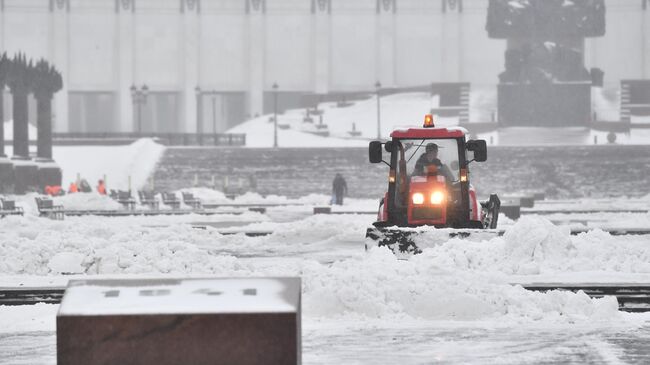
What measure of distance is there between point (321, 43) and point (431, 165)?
2889 inches

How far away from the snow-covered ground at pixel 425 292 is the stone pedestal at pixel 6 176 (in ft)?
67.9

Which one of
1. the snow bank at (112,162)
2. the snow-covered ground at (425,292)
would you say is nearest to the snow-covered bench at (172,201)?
the snow bank at (112,162)

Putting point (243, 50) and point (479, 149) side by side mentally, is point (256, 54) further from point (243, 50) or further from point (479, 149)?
point (479, 149)

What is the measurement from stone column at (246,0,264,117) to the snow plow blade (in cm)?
7174

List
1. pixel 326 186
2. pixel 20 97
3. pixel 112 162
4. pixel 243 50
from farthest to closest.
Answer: pixel 243 50, pixel 112 162, pixel 326 186, pixel 20 97

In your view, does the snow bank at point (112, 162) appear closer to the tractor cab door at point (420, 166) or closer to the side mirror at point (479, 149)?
the tractor cab door at point (420, 166)

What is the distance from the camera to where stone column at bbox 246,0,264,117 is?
87.0 m

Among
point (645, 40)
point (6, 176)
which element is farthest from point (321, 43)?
point (6, 176)

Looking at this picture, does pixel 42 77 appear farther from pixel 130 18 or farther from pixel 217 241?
pixel 130 18

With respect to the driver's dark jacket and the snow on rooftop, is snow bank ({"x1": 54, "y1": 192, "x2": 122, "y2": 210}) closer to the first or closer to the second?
the driver's dark jacket

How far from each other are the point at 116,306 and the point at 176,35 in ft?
272

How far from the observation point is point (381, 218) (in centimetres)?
1658

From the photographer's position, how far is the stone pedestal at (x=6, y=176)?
40219 millimetres

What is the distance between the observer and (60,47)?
85875 mm
